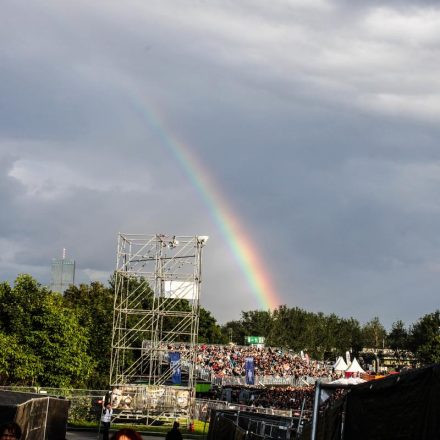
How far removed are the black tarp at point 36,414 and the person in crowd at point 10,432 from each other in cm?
710

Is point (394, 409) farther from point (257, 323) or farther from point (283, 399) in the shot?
point (257, 323)

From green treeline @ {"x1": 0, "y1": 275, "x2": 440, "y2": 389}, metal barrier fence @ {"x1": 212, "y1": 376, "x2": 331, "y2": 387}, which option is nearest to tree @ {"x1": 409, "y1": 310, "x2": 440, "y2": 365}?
green treeline @ {"x1": 0, "y1": 275, "x2": 440, "y2": 389}

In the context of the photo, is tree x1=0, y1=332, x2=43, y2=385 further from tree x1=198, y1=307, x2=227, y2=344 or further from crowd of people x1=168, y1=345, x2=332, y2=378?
tree x1=198, y1=307, x2=227, y2=344

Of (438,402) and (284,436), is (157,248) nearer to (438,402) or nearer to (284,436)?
(284,436)

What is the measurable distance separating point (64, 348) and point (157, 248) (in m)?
15.3

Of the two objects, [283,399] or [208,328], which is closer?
[283,399]

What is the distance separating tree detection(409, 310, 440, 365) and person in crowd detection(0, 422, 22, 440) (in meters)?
83.8

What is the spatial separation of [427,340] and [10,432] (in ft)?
345

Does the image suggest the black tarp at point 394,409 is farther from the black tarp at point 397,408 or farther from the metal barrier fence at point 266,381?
the metal barrier fence at point 266,381

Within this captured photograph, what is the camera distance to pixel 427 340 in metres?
109

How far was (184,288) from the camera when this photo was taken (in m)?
52.3

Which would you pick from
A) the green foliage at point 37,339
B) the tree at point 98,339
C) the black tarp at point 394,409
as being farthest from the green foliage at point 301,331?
the black tarp at point 394,409

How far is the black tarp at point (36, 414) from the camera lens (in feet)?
55.3

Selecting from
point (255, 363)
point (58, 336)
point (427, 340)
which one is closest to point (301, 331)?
point (427, 340)
